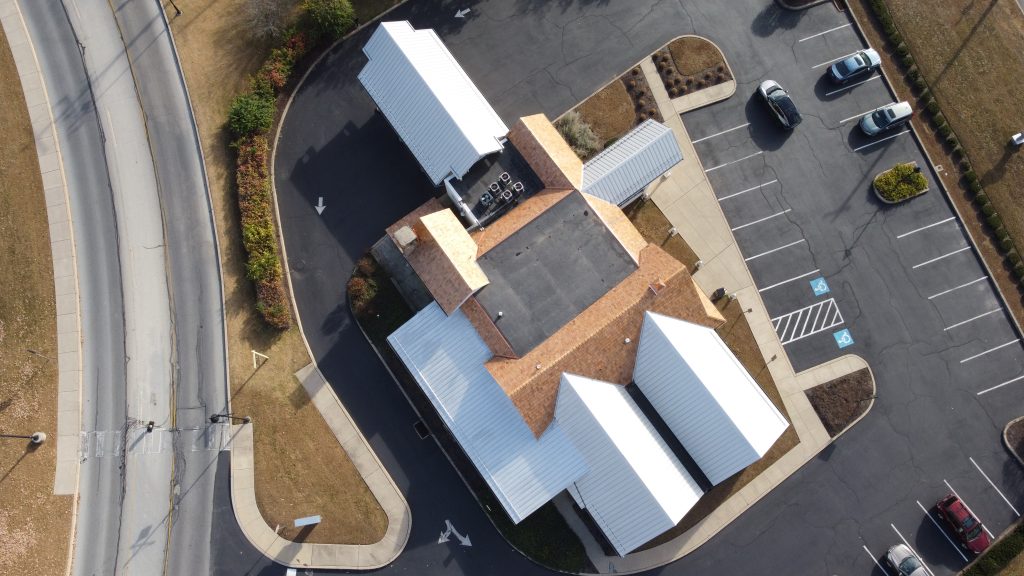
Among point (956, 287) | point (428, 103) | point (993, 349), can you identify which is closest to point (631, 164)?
point (428, 103)

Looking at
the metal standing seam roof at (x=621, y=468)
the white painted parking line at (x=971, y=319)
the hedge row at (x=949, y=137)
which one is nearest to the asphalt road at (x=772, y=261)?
the white painted parking line at (x=971, y=319)

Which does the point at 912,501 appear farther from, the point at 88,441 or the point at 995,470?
the point at 88,441

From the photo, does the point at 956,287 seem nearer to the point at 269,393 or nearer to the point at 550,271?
the point at 550,271

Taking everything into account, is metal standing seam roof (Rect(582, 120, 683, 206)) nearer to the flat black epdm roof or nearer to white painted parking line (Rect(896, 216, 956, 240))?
the flat black epdm roof

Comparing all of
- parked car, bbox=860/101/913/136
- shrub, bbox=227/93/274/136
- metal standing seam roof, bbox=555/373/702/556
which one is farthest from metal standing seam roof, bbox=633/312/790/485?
shrub, bbox=227/93/274/136

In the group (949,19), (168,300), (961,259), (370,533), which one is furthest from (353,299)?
(949,19)

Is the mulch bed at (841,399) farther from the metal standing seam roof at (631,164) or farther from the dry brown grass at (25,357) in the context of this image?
the dry brown grass at (25,357)
